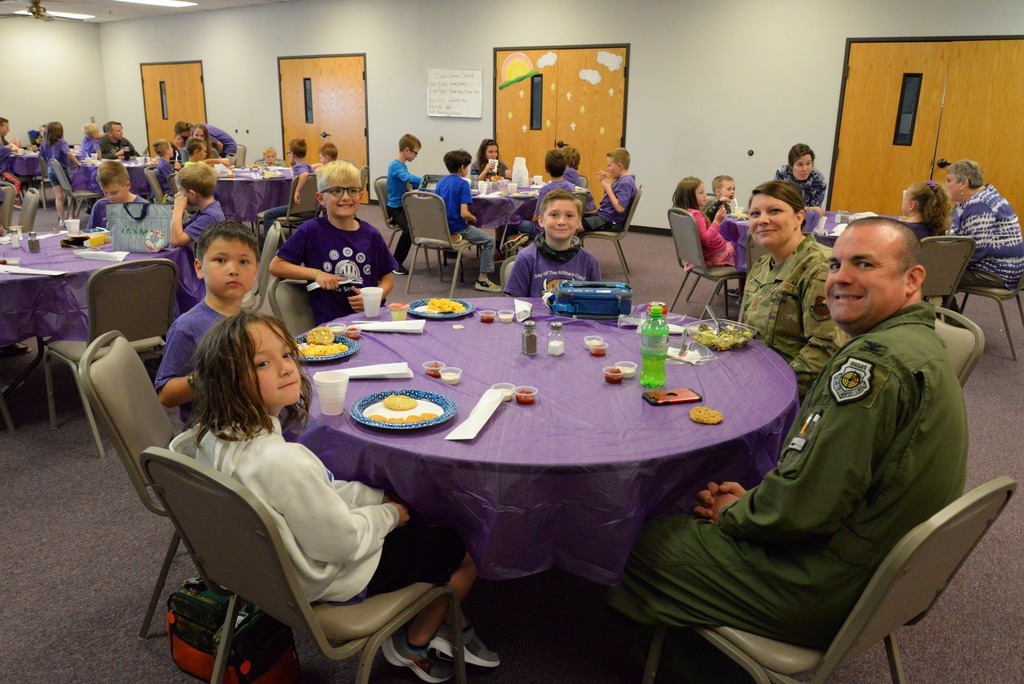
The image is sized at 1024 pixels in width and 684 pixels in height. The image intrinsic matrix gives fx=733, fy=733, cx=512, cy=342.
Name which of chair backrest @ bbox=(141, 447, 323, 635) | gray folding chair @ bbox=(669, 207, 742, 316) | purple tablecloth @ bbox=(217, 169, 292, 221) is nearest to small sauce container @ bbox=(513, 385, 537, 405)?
chair backrest @ bbox=(141, 447, 323, 635)

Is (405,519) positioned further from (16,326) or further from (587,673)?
(16,326)

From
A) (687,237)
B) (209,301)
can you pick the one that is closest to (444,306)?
(209,301)

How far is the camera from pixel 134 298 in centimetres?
330

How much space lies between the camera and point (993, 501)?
1.33m

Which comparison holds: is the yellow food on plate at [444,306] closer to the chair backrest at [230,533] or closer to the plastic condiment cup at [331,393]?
the plastic condiment cup at [331,393]

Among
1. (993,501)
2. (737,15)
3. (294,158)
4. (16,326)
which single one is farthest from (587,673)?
(737,15)

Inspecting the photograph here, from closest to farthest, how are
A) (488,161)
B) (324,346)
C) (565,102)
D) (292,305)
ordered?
(324,346)
(292,305)
(488,161)
(565,102)

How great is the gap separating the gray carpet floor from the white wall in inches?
243

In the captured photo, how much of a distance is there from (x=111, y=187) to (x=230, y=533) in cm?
395

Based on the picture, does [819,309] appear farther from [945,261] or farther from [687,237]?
[687,237]

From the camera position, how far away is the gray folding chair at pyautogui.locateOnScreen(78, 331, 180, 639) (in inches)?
72.4

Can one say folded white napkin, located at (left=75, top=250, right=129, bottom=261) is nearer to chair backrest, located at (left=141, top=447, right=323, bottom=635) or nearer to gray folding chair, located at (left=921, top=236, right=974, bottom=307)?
chair backrest, located at (left=141, top=447, right=323, bottom=635)

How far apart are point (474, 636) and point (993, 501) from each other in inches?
53.8

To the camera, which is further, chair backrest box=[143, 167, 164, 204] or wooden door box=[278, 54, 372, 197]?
wooden door box=[278, 54, 372, 197]
